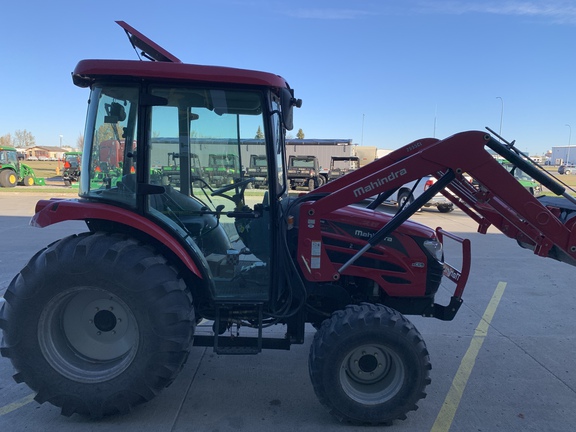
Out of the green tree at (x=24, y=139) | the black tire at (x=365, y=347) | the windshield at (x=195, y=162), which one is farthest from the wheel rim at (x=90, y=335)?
the green tree at (x=24, y=139)

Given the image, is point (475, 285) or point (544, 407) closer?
point (544, 407)

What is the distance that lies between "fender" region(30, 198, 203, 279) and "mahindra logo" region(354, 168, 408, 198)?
1.31m

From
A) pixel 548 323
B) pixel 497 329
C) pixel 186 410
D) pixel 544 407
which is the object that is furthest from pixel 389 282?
pixel 548 323

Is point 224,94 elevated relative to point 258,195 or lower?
elevated

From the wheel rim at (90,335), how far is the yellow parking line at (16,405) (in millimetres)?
549

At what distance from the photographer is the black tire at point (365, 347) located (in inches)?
116

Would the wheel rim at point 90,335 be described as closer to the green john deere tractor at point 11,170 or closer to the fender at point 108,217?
the fender at point 108,217

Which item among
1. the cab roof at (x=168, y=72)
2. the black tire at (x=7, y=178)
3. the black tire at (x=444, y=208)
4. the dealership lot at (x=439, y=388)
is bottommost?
the dealership lot at (x=439, y=388)

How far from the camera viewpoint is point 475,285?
6633 mm

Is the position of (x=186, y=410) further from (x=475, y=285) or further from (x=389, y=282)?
(x=475, y=285)

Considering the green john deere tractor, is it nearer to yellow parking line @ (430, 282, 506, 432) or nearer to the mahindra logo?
yellow parking line @ (430, 282, 506, 432)

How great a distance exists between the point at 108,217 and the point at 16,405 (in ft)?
5.33

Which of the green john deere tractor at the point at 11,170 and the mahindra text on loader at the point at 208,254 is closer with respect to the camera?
the mahindra text on loader at the point at 208,254

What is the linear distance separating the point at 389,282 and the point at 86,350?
238 centimetres
